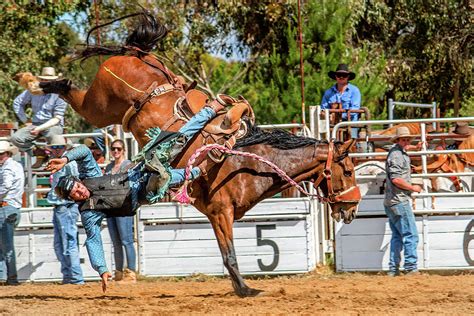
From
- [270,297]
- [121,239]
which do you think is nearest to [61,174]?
[121,239]

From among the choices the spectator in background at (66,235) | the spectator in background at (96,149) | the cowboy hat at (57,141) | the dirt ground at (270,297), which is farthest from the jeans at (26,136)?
the dirt ground at (270,297)

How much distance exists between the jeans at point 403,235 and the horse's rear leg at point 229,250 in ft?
9.07

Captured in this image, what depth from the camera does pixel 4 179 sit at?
11.5 meters

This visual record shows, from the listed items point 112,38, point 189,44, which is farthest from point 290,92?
point 112,38

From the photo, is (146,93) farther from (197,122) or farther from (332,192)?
(332,192)

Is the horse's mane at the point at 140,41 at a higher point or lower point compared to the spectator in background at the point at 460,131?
higher

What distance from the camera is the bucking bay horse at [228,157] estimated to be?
9.15 m

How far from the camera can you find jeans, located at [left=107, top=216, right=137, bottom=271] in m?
11.5

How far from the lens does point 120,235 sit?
1148 cm

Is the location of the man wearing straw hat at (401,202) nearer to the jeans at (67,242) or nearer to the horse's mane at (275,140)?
the horse's mane at (275,140)

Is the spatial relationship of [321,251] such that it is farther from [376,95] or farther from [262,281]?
[376,95]

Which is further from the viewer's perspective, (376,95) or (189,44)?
(189,44)

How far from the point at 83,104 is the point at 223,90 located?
17.1m

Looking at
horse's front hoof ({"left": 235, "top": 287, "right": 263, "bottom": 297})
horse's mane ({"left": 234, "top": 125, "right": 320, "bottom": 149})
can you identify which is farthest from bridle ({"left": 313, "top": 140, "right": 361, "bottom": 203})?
horse's front hoof ({"left": 235, "top": 287, "right": 263, "bottom": 297})
